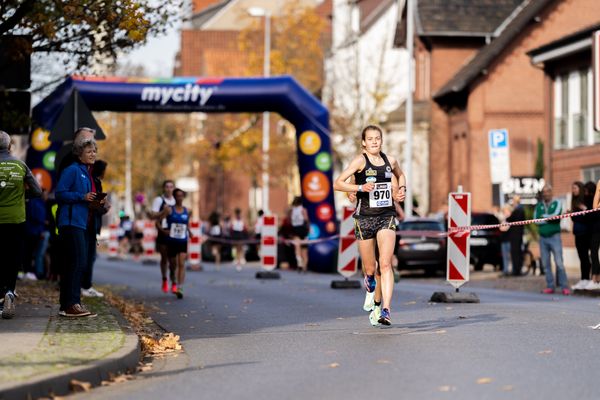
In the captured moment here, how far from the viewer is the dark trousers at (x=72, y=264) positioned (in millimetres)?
14062

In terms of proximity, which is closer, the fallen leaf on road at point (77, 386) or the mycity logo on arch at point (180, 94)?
the fallen leaf on road at point (77, 386)

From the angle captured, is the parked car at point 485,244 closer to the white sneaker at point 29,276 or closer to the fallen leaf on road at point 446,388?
the white sneaker at point 29,276

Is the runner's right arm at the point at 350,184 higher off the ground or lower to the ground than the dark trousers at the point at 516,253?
higher

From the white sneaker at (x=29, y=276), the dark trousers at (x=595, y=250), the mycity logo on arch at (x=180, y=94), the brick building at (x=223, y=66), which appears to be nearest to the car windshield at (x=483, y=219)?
the mycity logo on arch at (x=180, y=94)

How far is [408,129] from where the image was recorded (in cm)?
4316

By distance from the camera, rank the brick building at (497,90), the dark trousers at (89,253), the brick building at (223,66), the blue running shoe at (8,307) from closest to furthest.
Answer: the blue running shoe at (8,307) < the dark trousers at (89,253) < the brick building at (497,90) < the brick building at (223,66)

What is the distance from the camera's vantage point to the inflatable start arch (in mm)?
29359

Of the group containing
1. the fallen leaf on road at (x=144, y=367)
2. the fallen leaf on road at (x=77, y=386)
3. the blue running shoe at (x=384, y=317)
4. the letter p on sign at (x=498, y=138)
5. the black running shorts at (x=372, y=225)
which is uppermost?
the letter p on sign at (x=498, y=138)

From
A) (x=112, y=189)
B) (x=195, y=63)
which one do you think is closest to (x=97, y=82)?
(x=112, y=189)

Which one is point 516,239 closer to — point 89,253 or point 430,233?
point 430,233

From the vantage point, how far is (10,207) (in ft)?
46.8

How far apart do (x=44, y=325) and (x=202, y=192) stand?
7819cm

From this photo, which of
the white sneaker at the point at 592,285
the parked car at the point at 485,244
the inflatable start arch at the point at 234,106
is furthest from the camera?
the parked car at the point at 485,244

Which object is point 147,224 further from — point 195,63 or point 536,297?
point 195,63
